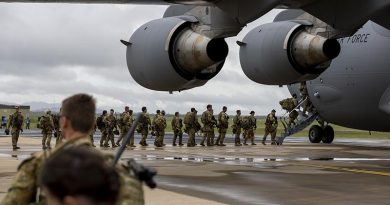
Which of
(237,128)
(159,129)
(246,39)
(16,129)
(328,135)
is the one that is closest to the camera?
(246,39)

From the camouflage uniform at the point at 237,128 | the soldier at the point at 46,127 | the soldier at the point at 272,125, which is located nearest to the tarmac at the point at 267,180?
the soldier at the point at 46,127

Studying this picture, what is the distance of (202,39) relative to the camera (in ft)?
43.9

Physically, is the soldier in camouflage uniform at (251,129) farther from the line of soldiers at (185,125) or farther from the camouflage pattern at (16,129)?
the camouflage pattern at (16,129)

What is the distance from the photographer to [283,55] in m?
14.1

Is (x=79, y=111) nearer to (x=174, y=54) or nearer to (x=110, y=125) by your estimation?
(x=174, y=54)

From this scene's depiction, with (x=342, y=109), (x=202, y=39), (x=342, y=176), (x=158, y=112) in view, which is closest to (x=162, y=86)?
(x=202, y=39)

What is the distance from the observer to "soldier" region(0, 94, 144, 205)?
10.6ft

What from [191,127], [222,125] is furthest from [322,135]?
[191,127]

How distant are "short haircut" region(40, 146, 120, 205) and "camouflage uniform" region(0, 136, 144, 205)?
1.08 m

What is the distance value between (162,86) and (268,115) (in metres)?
15.7

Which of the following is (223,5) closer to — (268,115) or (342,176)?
(342,176)

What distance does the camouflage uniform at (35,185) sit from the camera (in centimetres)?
319

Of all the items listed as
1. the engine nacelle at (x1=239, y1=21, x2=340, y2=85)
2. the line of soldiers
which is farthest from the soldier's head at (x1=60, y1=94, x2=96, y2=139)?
the line of soldiers

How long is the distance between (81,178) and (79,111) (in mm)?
1302
